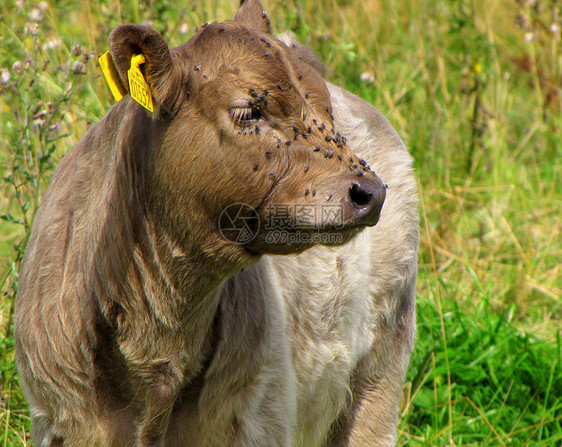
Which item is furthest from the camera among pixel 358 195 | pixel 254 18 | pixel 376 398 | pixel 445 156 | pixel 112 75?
pixel 445 156

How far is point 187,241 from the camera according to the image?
2.51 meters

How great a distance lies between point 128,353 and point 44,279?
41cm

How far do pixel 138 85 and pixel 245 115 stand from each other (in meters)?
0.33

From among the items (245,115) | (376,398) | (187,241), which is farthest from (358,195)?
(376,398)

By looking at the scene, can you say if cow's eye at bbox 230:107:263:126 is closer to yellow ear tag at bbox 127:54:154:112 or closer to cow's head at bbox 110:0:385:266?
cow's head at bbox 110:0:385:266

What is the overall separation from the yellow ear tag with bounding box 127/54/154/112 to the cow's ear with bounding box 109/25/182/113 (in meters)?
0.02

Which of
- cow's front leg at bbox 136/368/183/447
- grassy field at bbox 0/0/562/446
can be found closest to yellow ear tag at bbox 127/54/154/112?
cow's front leg at bbox 136/368/183/447

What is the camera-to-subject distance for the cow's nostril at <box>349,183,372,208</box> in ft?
7.60

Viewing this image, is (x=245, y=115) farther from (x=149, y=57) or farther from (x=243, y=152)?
(x=149, y=57)

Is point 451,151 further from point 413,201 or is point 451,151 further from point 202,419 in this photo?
point 202,419

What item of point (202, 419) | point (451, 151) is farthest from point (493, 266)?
point (202, 419)

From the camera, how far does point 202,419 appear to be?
265 cm

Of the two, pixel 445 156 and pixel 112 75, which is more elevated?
pixel 112 75

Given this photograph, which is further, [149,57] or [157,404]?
[157,404]
